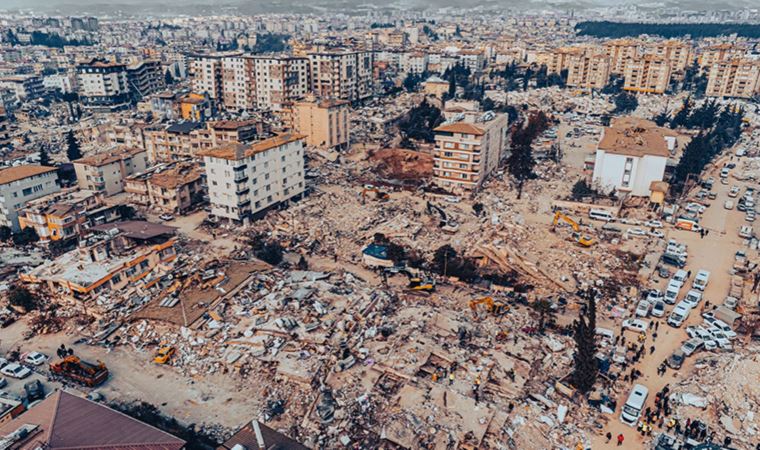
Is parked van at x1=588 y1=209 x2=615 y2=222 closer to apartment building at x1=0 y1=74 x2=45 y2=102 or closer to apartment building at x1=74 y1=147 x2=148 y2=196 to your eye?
apartment building at x1=74 y1=147 x2=148 y2=196

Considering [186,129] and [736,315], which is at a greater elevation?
[186,129]

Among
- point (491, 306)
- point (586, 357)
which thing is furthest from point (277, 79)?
point (586, 357)

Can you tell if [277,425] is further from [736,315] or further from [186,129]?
[186,129]

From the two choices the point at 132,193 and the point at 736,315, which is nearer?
the point at 736,315

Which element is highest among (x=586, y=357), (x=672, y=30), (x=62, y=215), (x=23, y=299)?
(x=672, y=30)

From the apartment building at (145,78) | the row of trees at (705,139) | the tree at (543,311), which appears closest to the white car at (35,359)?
the tree at (543,311)

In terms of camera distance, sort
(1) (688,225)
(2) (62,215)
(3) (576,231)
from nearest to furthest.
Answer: (2) (62,215), (3) (576,231), (1) (688,225)

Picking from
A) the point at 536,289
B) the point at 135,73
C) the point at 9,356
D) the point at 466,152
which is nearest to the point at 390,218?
the point at 466,152

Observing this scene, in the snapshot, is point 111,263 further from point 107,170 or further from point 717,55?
point 717,55
